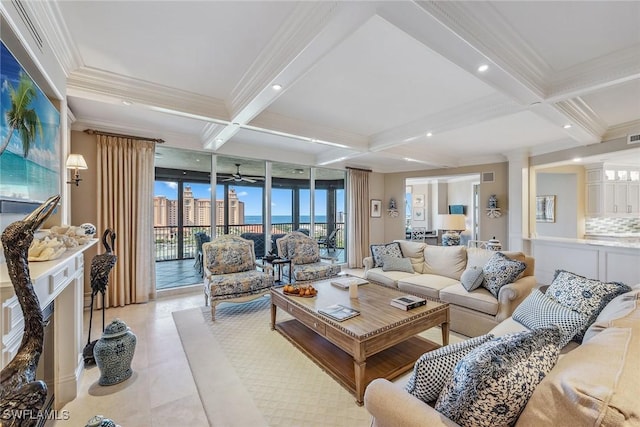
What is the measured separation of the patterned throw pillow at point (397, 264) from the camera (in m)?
4.11

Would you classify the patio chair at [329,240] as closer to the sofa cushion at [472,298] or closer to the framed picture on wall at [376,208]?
the framed picture on wall at [376,208]

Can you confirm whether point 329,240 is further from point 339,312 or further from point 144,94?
point 144,94

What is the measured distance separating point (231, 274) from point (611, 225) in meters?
8.58

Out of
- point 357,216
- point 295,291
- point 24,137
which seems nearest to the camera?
point 24,137

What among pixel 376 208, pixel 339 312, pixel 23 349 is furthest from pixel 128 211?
pixel 376 208

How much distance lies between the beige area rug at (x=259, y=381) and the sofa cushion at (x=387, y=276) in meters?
1.71

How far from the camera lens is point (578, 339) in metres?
1.86

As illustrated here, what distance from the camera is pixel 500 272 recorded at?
3.00 m

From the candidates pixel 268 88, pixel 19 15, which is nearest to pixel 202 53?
pixel 268 88

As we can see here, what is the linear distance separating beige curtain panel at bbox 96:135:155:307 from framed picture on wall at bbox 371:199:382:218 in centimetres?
504

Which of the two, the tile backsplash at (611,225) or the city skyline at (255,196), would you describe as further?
the tile backsplash at (611,225)

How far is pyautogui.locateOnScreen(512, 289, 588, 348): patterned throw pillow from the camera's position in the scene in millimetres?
1834

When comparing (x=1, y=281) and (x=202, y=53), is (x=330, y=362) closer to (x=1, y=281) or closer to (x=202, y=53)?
(x=1, y=281)

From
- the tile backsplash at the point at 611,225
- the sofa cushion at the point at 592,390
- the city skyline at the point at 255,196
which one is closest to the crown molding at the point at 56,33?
the city skyline at the point at 255,196
